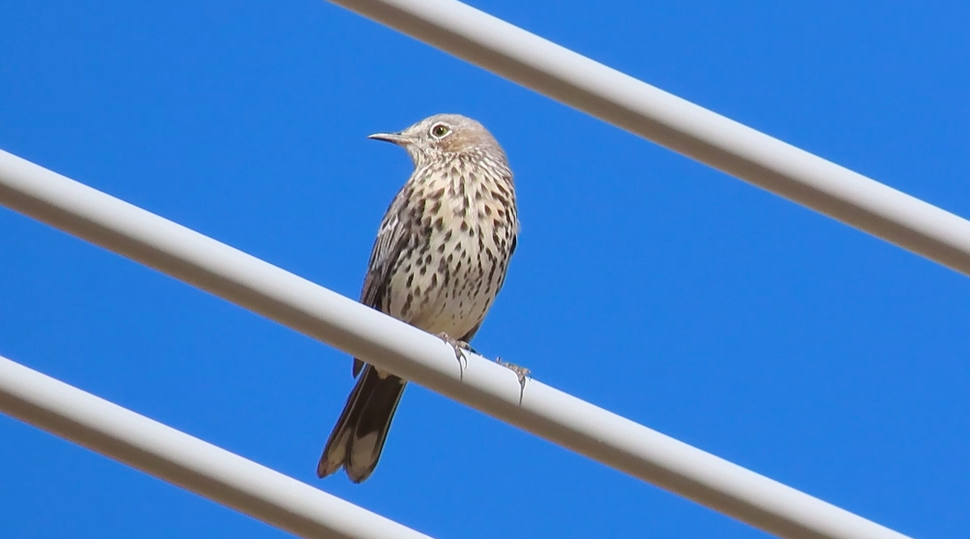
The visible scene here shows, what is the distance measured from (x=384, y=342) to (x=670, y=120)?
2.47 ft

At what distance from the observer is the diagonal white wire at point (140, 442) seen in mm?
2535

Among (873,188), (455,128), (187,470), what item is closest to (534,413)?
(187,470)

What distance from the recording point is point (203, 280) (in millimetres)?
2520

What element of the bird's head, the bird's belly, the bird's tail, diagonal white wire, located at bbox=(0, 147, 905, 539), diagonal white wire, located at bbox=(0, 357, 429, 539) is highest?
the bird's head

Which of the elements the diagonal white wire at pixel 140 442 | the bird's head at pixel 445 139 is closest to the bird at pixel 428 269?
the bird's head at pixel 445 139

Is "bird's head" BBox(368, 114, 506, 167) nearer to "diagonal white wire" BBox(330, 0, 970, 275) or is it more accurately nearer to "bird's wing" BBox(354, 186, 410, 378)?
"bird's wing" BBox(354, 186, 410, 378)

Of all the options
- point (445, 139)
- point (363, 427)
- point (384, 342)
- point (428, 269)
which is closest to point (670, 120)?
point (384, 342)

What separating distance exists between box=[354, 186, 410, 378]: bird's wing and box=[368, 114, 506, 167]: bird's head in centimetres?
31

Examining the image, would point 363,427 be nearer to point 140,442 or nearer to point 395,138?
point 395,138

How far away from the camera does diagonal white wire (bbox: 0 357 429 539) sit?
2535 mm

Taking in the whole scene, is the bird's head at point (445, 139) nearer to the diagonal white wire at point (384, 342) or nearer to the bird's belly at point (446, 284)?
the bird's belly at point (446, 284)

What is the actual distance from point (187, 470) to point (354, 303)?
39 centimetres

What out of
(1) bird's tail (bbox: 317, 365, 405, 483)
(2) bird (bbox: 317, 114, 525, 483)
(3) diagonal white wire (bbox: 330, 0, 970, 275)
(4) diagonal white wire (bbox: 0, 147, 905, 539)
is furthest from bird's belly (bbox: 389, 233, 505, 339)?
(4) diagonal white wire (bbox: 0, 147, 905, 539)

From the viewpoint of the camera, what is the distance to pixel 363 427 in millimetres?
5008
